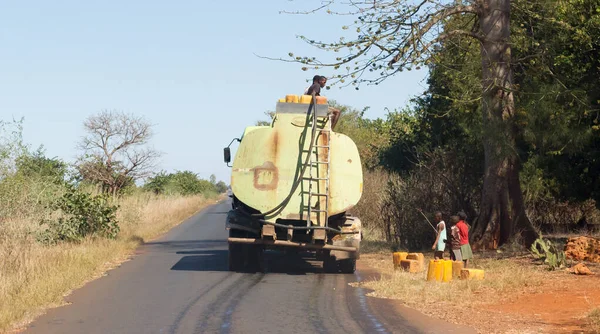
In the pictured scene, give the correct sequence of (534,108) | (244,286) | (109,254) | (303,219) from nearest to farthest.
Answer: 1. (244,286)
2. (303,219)
3. (534,108)
4. (109,254)

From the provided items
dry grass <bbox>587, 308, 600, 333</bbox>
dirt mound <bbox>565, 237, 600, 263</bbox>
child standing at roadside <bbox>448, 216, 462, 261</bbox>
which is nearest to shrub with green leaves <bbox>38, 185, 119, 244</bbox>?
child standing at roadside <bbox>448, 216, 462, 261</bbox>

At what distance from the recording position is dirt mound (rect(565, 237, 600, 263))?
61.1ft

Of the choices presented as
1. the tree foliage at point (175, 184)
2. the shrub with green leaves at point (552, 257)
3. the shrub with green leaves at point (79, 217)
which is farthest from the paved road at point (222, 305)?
the tree foliage at point (175, 184)

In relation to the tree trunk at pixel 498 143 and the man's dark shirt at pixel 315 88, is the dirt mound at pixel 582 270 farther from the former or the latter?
the man's dark shirt at pixel 315 88

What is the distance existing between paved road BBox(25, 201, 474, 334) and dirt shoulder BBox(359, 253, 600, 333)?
56cm

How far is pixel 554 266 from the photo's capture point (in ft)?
56.6

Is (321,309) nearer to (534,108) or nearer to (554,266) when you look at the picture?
(554,266)

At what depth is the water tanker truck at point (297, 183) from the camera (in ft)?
56.1

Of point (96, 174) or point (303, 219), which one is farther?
point (96, 174)

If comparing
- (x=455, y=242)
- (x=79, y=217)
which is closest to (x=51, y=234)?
(x=79, y=217)

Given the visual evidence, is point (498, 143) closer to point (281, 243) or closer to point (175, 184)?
point (281, 243)

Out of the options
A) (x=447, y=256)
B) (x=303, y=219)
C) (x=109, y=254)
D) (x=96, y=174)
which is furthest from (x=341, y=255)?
(x=96, y=174)

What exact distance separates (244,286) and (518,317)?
16.7 feet

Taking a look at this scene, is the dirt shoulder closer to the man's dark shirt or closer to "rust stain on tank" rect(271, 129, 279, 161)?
"rust stain on tank" rect(271, 129, 279, 161)
